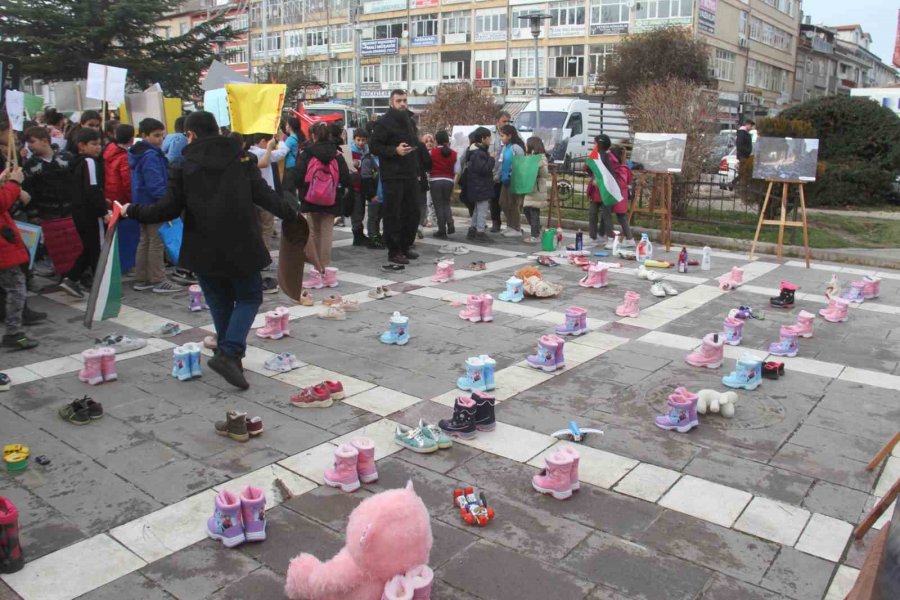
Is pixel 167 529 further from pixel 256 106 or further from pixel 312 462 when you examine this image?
pixel 256 106

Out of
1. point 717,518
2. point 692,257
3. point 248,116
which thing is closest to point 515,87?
→ point 692,257

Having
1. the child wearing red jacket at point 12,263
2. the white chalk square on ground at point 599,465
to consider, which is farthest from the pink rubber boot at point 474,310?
the child wearing red jacket at point 12,263

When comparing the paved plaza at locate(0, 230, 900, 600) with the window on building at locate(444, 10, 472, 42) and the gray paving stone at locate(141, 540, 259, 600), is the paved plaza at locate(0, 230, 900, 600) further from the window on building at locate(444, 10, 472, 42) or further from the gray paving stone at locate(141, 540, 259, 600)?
the window on building at locate(444, 10, 472, 42)

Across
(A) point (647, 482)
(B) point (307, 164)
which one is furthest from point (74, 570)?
(B) point (307, 164)

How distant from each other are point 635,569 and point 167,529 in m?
2.14

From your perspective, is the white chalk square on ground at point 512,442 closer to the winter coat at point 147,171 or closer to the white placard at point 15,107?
the winter coat at point 147,171

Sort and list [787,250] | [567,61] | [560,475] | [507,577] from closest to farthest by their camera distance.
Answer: [507,577] < [560,475] < [787,250] < [567,61]

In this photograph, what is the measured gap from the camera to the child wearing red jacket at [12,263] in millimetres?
6012

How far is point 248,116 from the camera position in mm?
6555

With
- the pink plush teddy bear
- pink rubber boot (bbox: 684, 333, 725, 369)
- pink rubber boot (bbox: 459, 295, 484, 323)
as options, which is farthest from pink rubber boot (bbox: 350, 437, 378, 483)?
pink rubber boot (bbox: 459, 295, 484, 323)

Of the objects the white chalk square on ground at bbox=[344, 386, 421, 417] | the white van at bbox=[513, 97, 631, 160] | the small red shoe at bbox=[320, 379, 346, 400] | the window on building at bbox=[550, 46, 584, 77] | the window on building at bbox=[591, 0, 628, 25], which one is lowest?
the white chalk square on ground at bbox=[344, 386, 421, 417]

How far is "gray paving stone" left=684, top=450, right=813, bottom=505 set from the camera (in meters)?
3.96

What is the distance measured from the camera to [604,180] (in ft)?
36.0

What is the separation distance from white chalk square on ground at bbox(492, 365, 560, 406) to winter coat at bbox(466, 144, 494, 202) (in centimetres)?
585
